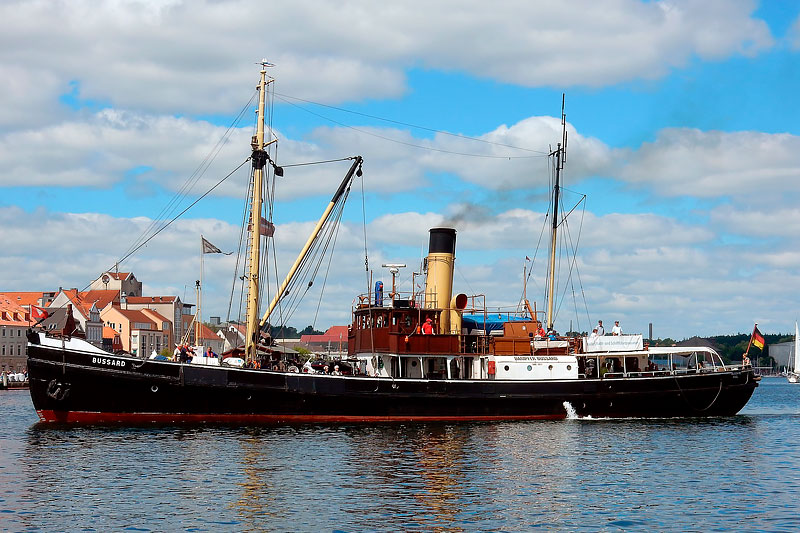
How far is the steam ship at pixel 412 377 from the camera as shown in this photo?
44.6m

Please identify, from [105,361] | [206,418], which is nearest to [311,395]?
[206,418]

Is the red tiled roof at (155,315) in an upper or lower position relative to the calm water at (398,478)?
upper

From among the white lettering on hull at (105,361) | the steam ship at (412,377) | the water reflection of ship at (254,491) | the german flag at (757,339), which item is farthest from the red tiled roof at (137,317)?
the water reflection of ship at (254,491)

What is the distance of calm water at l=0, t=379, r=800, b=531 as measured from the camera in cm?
2470

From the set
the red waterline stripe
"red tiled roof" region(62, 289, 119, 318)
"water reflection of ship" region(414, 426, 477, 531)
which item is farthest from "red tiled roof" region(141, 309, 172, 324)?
"water reflection of ship" region(414, 426, 477, 531)

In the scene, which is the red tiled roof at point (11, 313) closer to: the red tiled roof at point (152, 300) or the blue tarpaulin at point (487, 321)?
the red tiled roof at point (152, 300)

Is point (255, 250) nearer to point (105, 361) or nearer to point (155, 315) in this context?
point (105, 361)

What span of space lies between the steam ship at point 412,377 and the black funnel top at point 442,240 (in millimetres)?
60

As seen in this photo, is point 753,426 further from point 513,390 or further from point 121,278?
point 121,278

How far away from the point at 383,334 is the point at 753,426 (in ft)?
64.7

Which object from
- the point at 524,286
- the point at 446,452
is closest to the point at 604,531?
the point at 446,452

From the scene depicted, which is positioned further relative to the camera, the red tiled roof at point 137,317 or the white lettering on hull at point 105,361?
the red tiled roof at point 137,317

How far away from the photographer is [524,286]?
56.8 meters

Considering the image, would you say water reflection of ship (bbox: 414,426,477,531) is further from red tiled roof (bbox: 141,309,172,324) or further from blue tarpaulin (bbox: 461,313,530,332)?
red tiled roof (bbox: 141,309,172,324)
